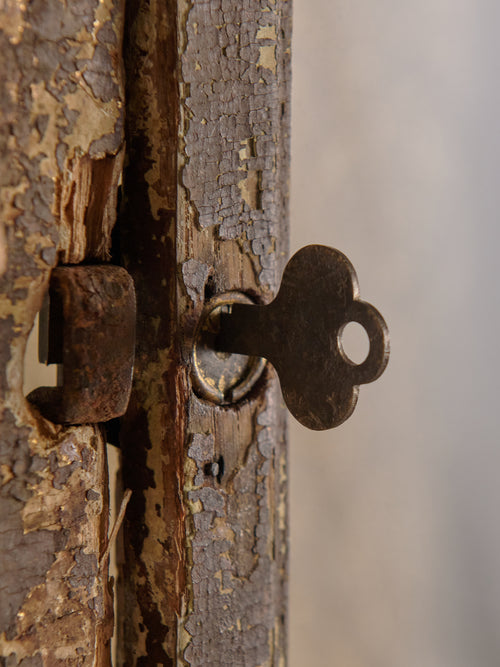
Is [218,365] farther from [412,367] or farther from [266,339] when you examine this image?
[412,367]

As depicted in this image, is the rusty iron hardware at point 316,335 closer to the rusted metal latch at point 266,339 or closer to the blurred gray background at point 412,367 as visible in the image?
the rusted metal latch at point 266,339

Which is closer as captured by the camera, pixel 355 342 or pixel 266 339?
pixel 266 339

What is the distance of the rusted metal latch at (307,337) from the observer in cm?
59

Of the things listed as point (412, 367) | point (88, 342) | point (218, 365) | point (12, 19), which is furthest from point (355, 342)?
point (12, 19)

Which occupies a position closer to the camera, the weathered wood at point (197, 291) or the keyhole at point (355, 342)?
the weathered wood at point (197, 291)

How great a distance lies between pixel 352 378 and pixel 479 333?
2.27 ft

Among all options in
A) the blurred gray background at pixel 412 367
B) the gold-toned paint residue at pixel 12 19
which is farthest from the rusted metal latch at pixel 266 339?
the blurred gray background at pixel 412 367

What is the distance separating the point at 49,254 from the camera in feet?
1.86

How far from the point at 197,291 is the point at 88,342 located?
0.38 ft

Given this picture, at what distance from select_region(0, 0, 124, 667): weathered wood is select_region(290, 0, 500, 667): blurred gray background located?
0.56 meters

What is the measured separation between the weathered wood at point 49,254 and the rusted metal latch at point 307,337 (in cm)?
13

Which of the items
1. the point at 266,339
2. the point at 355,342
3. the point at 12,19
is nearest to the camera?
the point at 12,19

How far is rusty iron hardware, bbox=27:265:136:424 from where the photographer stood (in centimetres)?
58

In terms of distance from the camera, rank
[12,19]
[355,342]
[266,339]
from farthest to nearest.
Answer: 1. [355,342]
2. [266,339]
3. [12,19]
